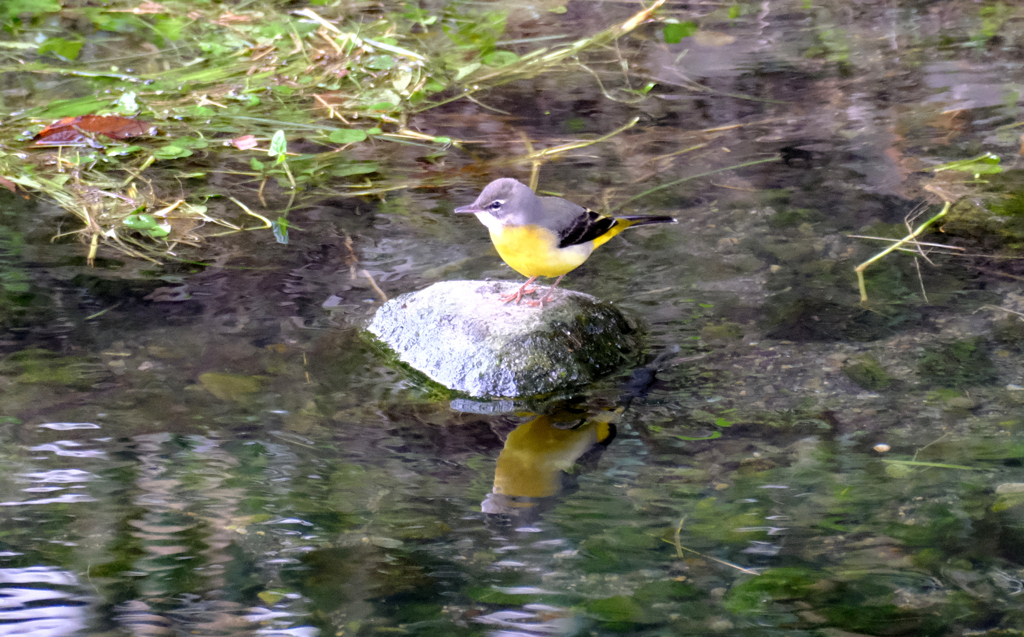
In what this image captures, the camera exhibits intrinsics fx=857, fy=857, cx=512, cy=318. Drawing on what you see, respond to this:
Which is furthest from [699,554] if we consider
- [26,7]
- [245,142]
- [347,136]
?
[26,7]

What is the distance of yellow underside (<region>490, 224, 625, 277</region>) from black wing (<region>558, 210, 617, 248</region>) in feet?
0.08

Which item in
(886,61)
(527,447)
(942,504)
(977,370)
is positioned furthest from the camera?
(886,61)

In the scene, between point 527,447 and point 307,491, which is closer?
point 307,491

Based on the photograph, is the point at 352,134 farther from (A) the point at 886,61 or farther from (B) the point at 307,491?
(A) the point at 886,61

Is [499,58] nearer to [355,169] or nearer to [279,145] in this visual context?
[355,169]

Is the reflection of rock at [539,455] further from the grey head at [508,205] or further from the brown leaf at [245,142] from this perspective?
the brown leaf at [245,142]

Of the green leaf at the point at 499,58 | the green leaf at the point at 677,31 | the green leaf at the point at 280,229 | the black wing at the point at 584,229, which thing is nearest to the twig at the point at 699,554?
the black wing at the point at 584,229

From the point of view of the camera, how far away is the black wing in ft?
11.0

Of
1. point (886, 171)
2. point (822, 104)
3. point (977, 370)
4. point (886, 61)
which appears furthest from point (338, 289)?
point (886, 61)

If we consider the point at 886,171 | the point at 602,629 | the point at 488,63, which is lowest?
the point at 602,629

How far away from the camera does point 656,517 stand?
104 inches

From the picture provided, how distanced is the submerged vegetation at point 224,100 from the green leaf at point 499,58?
2 centimetres

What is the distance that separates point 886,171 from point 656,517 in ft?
9.60

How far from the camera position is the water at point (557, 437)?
2387 millimetres
